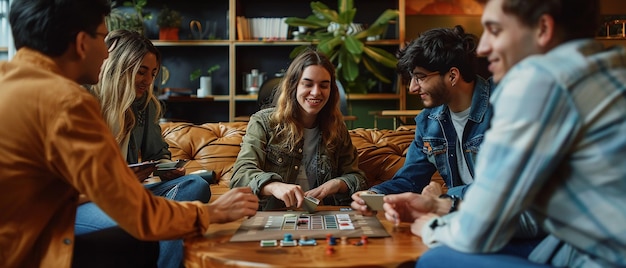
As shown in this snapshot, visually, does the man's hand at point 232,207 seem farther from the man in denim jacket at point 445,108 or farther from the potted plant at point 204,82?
the potted plant at point 204,82

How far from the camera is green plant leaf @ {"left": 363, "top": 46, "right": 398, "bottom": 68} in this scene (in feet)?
17.9

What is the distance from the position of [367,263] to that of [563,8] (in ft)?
2.08

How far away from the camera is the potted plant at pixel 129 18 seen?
5.25 metres

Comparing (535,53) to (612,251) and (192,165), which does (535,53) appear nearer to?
(612,251)

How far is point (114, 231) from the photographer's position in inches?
60.5

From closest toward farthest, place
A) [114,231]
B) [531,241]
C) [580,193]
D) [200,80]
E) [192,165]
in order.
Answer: [580,193] → [531,241] → [114,231] → [192,165] → [200,80]

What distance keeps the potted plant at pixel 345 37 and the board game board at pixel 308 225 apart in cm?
364

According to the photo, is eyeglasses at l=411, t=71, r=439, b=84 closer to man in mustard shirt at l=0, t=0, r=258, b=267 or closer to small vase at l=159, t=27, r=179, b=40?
man in mustard shirt at l=0, t=0, r=258, b=267

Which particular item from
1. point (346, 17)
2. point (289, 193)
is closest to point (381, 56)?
point (346, 17)

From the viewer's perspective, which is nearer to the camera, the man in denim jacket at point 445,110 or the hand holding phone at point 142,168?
the hand holding phone at point 142,168

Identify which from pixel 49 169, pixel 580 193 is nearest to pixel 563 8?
pixel 580 193

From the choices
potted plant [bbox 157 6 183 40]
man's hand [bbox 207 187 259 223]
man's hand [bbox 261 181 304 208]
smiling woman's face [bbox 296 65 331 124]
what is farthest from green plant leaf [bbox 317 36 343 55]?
man's hand [bbox 207 187 259 223]

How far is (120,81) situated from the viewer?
2.23 meters

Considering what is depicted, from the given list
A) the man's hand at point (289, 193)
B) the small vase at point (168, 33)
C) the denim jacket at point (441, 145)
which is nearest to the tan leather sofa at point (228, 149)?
the denim jacket at point (441, 145)
